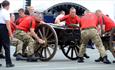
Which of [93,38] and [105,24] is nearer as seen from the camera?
[93,38]

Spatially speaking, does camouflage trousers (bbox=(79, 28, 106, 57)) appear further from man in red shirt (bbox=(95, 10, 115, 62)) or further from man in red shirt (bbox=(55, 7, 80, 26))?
man in red shirt (bbox=(55, 7, 80, 26))

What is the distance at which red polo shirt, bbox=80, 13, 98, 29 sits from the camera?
14.9 meters

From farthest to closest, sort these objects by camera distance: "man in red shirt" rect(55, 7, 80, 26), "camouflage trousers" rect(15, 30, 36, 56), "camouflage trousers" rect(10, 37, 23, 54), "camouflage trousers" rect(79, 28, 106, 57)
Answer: "man in red shirt" rect(55, 7, 80, 26) < "camouflage trousers" rect(10, 37, 23, 54) < "camouflage trousers" rect(15, 30, 36, 56) < "camouflage trousers" rect(79, 28, 106, 57)

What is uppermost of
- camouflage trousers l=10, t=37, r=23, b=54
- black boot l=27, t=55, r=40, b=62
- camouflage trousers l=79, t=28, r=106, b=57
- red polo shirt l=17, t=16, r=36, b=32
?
red polo shirt l=17, t=16, r=36, b=32

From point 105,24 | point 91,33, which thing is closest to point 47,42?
point 91,33

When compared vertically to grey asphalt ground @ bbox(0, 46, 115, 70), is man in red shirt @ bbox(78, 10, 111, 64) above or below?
above

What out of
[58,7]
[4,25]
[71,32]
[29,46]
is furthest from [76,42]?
[58,7]

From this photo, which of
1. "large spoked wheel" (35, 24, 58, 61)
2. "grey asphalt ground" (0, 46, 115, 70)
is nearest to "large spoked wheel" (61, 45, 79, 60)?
"grey asphalt ground" (0, 46, 115, 70)

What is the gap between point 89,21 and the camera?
14914 mm

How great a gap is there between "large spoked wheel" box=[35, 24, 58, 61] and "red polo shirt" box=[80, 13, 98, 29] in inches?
34.6

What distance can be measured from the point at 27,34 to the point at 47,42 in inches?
27.9

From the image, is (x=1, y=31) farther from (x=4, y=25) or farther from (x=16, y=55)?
(x=16, y=55)

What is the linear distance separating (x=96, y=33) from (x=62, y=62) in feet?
4.64

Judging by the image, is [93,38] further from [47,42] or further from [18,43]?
[18,43]
